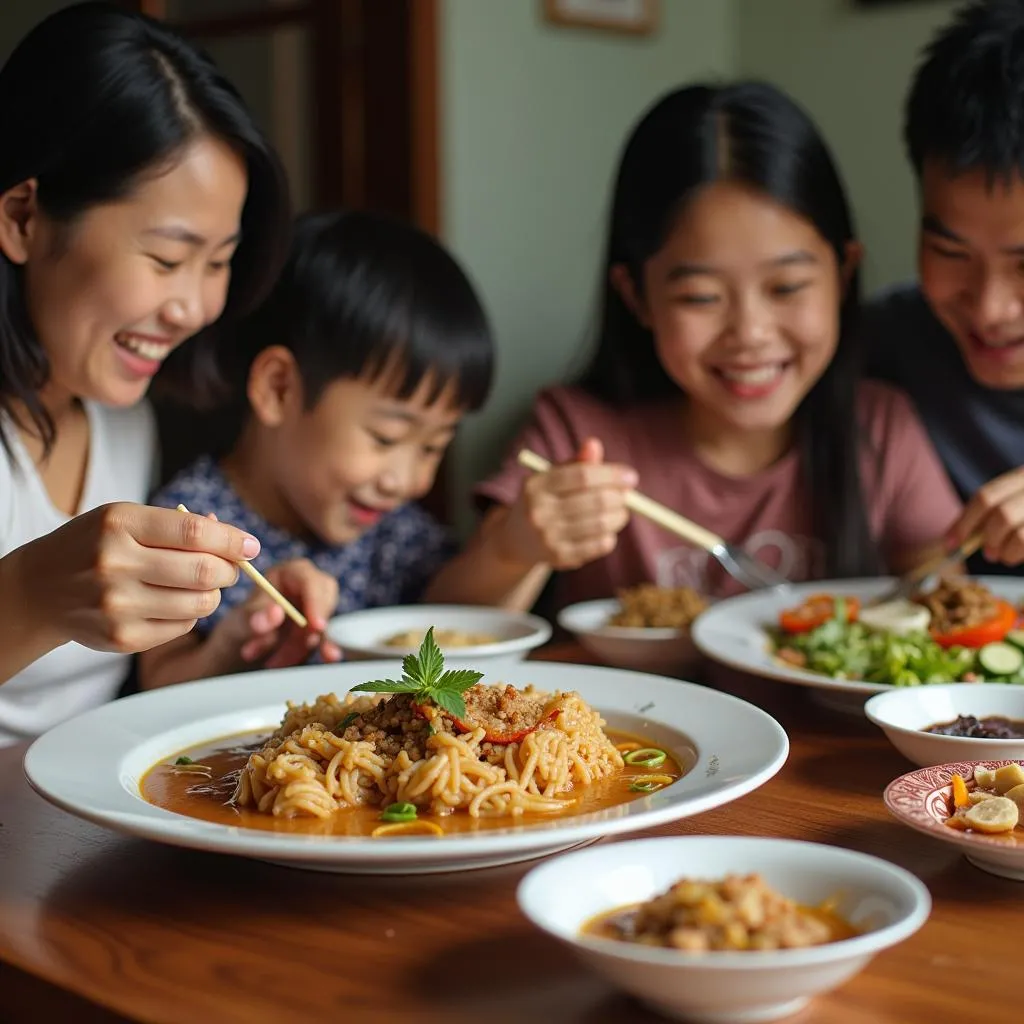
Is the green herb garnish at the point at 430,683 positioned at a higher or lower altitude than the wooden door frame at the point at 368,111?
lower

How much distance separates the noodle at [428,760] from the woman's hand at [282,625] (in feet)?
1.78

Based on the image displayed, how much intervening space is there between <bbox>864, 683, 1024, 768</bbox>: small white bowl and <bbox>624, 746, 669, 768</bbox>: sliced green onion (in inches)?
9.0

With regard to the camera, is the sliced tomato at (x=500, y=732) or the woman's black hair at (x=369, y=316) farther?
the woman's black hair at (x=369, y=316)

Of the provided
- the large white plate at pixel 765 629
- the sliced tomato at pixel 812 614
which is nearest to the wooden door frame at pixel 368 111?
the large white plate at pixel 765 629

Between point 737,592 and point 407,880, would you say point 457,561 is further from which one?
point 407,880

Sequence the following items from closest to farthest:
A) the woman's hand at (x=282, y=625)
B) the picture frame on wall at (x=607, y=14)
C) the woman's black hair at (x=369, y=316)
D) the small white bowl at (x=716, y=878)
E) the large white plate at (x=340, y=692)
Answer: the small white bowl at (x=716, y=878) < the large white plate at (x=340, y=692) < the woman's hand at (x=282, y=625) < the woman's black hair at (x=369, y=316) < the picture frame on wall at (x=607, y=14)

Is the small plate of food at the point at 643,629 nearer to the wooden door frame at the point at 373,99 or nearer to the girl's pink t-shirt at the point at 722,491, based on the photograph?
the girl's pink t-shirt at the point at 722,491

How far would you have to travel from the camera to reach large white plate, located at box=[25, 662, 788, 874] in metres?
1.00

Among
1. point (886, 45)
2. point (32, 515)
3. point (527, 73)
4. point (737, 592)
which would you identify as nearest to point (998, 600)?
point (737, 592)

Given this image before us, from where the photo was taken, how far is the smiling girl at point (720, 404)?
92.9 inches

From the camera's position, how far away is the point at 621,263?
104 inches

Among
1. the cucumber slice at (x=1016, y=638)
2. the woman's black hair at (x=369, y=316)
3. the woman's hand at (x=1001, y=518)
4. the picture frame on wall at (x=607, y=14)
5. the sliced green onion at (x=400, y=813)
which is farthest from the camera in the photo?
the picture frame on wall at (x=607, y=14)

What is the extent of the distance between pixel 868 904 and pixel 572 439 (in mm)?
1941

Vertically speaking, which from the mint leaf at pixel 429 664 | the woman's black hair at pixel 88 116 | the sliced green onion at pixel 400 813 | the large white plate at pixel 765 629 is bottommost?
the large white plate at pixel 765 629
